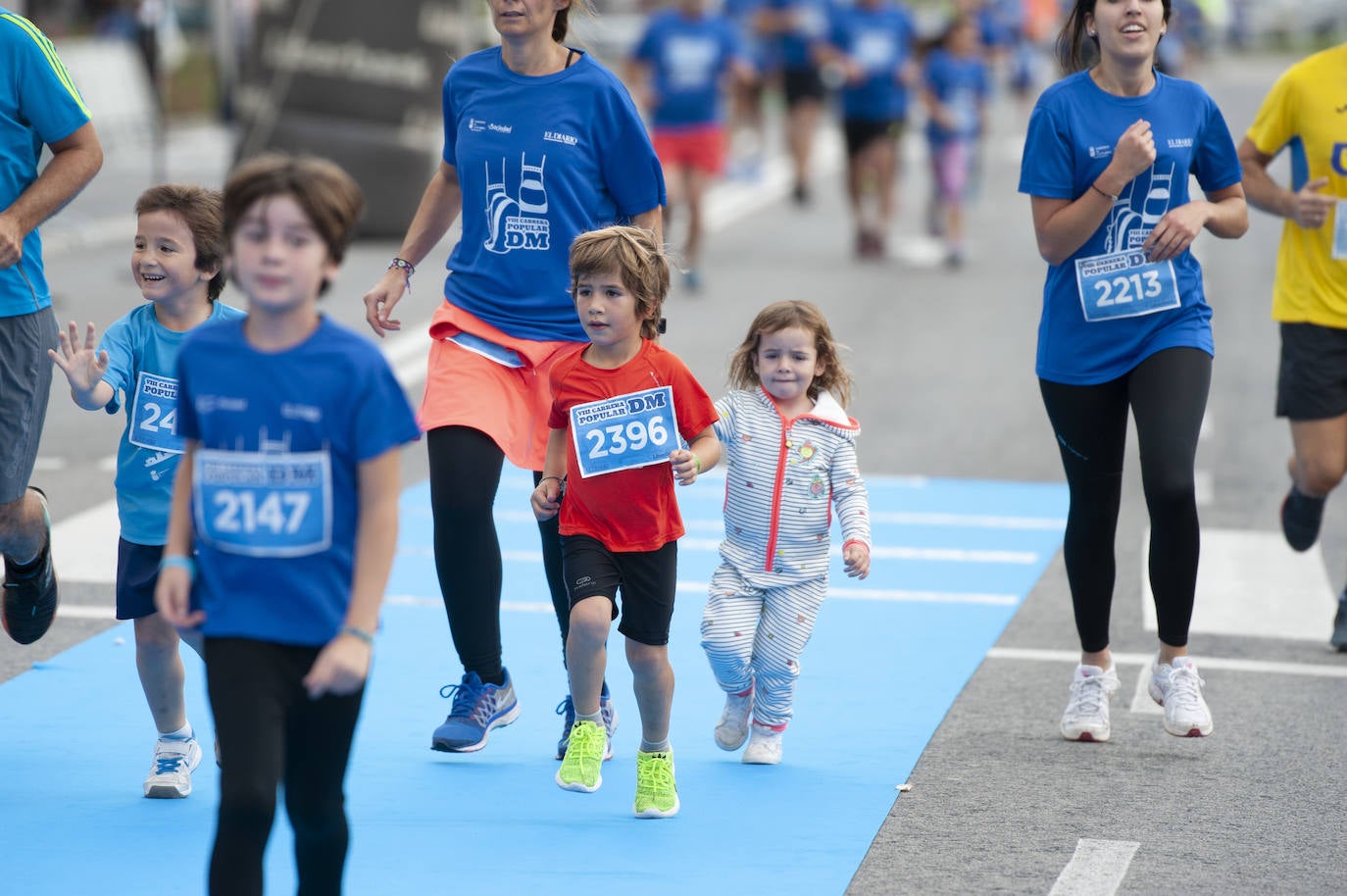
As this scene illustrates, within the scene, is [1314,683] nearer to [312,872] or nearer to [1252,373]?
[312,872]

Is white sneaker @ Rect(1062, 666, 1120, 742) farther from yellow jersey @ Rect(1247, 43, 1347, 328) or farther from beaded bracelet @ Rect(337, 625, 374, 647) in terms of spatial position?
beaded bracelet @ Rect(337, 625, 374, 647)

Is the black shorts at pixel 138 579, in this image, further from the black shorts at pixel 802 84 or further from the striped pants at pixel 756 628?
the black shorts at pixel 802 84

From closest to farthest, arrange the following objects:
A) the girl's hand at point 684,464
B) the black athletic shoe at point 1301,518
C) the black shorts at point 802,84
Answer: the girl's hand at point 684,464 < the black athletic shoe at point 1301,518 < the black shorts at point 802,84

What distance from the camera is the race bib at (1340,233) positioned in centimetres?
648

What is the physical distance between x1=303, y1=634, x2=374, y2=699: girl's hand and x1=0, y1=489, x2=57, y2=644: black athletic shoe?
234 cm

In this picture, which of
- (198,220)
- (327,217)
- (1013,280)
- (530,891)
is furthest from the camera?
(1013,280)

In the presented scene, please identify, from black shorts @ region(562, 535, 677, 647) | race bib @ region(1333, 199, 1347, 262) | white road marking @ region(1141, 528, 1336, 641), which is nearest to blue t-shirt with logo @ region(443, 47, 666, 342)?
black shorts @ region(562, 535, 677, 647)

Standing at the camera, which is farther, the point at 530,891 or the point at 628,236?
the point at 628,236

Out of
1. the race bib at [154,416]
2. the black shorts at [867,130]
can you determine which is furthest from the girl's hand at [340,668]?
the black shorts at [867,130]

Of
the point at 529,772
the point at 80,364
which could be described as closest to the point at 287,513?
the point at 80,364

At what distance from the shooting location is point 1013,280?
53.9 ft

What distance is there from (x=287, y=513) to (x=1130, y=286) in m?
2.79

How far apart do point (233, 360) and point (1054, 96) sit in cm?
279

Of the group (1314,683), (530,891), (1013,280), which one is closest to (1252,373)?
(1013,280)
